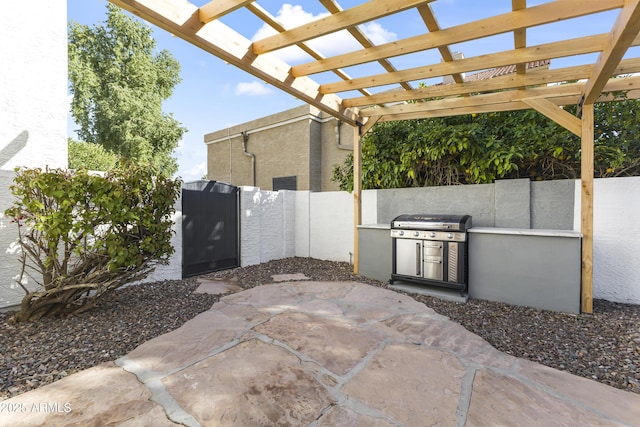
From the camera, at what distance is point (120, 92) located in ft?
42.8

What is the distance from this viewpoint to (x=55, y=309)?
10.1 feet

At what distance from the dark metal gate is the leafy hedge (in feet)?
4.77

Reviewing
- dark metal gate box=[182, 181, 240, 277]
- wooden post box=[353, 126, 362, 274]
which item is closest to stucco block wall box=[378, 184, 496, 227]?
wooden post box=[353, 126, 362, 274]

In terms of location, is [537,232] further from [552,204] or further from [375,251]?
[375,251]

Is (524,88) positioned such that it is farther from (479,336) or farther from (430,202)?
(479,336)

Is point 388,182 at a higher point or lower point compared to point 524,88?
lower

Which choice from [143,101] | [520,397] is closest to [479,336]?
[520,397]

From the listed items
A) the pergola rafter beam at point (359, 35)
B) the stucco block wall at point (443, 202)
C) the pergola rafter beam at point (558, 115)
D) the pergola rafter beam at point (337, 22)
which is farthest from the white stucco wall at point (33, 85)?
the pergola rafter beam at point (558, 115)

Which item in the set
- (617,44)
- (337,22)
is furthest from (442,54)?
(617,44)

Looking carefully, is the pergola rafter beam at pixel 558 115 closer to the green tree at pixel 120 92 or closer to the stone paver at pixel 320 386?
the stone paver at pixel 320 386

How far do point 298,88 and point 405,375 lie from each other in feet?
11.2

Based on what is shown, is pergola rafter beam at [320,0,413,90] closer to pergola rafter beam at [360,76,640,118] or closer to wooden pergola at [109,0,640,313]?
wooden pergola at [109,0,640,313]

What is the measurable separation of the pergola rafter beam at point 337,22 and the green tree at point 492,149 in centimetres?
290

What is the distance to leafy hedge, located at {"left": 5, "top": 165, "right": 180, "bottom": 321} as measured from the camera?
2859 millimetres
